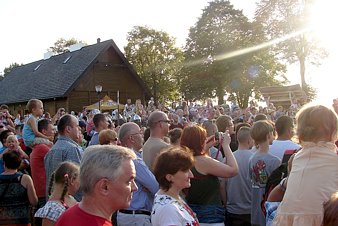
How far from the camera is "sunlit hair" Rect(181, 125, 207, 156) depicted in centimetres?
420

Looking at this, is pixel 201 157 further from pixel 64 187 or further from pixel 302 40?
pixel 302 40

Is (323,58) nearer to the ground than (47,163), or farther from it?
farther from it

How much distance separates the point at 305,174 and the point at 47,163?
3.07m

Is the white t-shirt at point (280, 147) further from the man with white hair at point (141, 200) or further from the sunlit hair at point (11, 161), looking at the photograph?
the sunlit hair at point (11, 161)

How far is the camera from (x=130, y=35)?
54.5m

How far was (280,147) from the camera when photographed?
5.07 metres

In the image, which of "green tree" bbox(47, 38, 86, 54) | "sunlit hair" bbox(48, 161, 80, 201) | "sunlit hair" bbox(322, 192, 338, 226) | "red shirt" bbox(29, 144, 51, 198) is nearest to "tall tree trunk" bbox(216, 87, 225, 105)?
"green tree" bbox(47, 38, 86, 54)

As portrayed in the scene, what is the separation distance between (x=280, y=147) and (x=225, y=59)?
41.9 metres

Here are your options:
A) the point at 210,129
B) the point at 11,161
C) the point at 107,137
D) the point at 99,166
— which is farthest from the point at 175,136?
the point at 99,166

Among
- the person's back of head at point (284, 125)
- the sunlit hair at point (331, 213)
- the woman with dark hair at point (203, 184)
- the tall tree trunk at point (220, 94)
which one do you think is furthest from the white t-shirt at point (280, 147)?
the tall tree trunk at point (220, 94)

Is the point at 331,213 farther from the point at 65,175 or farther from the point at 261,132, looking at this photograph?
the point at 261,132

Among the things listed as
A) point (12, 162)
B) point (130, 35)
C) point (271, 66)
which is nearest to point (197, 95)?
point (271, 66)

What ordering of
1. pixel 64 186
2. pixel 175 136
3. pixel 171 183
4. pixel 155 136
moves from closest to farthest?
pixel 171 183 → pixel 64 186 → pixel 155 136 → pixel 175 136

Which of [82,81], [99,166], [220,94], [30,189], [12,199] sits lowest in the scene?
[12,199]
